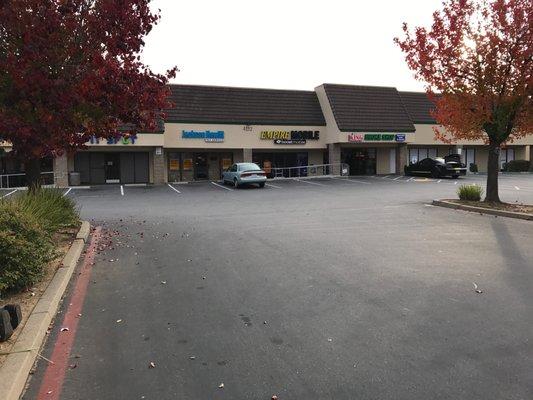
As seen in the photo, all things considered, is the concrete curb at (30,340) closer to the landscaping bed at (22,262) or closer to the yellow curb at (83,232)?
the landscaping bed at (22,262)

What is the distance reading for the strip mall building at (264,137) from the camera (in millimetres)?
32719

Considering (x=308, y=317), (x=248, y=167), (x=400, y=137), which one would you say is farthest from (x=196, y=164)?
(x=308, y=317)

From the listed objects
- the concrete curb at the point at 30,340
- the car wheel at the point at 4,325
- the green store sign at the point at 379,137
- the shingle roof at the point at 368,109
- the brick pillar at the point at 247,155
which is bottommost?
the concrete curb at the point at 30,340

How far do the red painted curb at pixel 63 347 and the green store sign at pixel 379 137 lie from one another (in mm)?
30637

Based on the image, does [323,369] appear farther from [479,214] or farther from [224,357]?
[479,214]

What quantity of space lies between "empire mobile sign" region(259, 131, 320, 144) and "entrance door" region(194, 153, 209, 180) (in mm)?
4687

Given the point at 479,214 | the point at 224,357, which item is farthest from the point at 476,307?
the point at 479,214

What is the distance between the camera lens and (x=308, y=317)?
529 centimetres

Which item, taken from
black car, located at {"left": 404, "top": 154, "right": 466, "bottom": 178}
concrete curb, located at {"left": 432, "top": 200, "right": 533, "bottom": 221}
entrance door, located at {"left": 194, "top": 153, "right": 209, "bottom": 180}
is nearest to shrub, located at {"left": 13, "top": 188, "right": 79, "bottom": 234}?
concrete curb, located at {"left": 432, "top": 200, "right": 533, "bottom": 221}

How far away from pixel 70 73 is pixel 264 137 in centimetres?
2549

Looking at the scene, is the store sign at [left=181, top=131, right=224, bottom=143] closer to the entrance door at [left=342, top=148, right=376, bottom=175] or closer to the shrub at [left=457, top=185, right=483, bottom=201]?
the entrance door at [left=342, top=148, right=376, bottom=175]

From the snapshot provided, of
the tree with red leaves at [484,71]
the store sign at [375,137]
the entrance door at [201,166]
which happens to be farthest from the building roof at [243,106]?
the tree with red leaves at [484,71]

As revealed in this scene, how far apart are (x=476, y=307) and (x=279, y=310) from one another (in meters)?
2.34

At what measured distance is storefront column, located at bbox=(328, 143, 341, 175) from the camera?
36.1m
